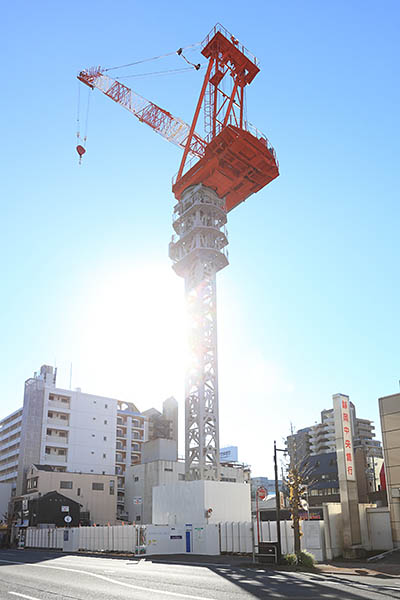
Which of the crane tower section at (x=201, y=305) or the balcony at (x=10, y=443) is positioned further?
the balcony at (x=10, y=443)

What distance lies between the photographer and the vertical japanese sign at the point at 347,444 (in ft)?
98.0

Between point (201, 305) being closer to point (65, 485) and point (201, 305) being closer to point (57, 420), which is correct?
point (65, 485)

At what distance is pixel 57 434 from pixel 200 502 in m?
51.5

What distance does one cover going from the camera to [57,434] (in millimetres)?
83750

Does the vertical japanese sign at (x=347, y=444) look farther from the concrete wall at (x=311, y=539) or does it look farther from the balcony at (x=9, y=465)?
the balcony at (x=9, y=465)

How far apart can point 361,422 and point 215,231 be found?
3793 inches

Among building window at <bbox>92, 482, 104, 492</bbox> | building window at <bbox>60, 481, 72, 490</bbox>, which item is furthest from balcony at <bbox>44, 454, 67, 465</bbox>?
building window at <bbox>60, 481, 72, 490</bbox>

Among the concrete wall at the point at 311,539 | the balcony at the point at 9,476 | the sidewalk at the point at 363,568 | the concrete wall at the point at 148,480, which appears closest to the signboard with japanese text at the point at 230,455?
the concrete wall at the point at 148,480

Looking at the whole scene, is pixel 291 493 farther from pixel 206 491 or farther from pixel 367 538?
pixel 206 491

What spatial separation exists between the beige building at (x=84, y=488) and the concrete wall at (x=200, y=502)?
33.8 meters

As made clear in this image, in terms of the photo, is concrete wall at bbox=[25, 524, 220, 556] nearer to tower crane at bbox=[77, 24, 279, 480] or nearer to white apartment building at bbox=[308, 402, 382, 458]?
tower crane at bbox=[77, 24, 279, 480]

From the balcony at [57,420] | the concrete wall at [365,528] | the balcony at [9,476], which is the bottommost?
the concrete wall at [365,528]

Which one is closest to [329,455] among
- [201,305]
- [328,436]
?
[328,436]

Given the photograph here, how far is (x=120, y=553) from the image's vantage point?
3631 centimetres
